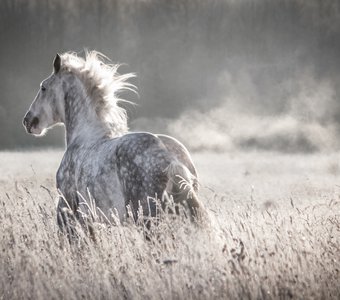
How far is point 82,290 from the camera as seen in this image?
574 cm

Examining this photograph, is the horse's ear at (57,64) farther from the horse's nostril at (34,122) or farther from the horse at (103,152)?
the horse's nostril at (34,122)

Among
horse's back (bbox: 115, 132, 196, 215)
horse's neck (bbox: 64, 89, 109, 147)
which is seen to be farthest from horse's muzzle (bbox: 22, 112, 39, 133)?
horse's back (bbox: 115, 132, 196, 215)

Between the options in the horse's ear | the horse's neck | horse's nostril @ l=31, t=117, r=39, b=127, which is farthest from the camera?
horse's nostril @ l=31, t=117, r=39, b=127

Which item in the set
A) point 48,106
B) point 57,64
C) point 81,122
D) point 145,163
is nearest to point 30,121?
point 48,106

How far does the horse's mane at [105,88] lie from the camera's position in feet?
31.0

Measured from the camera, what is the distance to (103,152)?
810 cm

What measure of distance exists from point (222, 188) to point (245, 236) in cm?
1443

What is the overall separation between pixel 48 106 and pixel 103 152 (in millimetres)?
2564

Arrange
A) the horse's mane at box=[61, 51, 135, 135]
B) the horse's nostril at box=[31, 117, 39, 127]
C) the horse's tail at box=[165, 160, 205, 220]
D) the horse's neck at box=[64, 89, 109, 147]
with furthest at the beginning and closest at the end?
Result: the horse's nostril at box=[31, 117, 39, 127] < the horse's mane at box=[61, 51, 135, 135] < the horse's neck at box=[64, 89, 109, 147] < the horse's tail at box=[165, 160, 205, 220]

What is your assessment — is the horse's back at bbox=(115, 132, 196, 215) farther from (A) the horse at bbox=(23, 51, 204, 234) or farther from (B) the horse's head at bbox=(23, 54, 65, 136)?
(B) the horse's head at bbox=(23, 54, 65, 136)

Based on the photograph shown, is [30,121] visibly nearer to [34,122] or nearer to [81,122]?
[34,122]

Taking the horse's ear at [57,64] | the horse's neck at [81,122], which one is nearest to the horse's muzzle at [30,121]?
the horse's neck at [81,122]

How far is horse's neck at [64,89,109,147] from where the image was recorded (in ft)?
30.3

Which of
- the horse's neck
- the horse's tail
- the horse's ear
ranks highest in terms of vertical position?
the horse's ear
